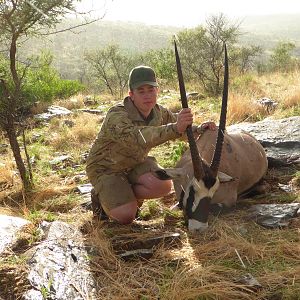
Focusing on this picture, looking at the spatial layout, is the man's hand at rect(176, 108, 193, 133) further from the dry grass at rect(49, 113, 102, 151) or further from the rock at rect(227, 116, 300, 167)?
the dry grass at rect(49, 113, 102, 151)

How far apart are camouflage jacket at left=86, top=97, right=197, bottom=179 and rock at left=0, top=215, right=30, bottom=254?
84cm

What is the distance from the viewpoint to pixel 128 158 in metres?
4.00

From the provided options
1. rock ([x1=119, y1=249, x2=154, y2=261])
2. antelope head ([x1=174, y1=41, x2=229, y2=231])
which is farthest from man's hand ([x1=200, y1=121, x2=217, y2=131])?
rock ([x1=119, y1=249, x2=154, y2=261])

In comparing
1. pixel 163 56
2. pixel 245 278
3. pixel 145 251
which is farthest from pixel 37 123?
pixel 163 56

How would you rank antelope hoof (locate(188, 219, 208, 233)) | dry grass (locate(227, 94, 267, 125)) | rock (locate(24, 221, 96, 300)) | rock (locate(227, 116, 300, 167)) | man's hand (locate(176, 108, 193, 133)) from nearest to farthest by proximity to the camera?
rock (locate(24, 221, 96, 300)), man's hand (locate(176, 108, 193, 133)), antelope hoof (locate(188, 219, 208, 233)), rock (locate(227, 116, 300, 167)), dry grass (locate(227, 94, 267, 125))

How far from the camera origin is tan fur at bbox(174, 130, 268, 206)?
408 centimetres

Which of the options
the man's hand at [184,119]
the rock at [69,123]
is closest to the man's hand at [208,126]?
the man's hand at [184,119]

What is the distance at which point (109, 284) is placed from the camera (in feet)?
8.83

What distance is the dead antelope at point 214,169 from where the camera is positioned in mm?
3490

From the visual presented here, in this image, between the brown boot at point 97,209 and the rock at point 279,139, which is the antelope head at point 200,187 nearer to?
the brown boot at point 97,209

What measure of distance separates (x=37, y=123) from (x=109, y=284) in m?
7.99

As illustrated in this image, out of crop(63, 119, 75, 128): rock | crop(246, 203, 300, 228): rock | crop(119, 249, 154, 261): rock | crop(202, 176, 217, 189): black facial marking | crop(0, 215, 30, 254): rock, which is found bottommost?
crop(63, 119, 75, 128): rock

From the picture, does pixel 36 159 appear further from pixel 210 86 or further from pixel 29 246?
pixel 210 86

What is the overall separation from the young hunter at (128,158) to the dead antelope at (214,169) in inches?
8.5
